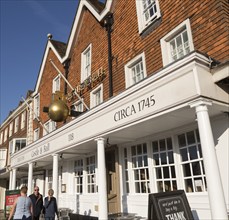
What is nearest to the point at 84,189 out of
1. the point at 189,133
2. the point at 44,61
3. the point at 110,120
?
the point at 110,120

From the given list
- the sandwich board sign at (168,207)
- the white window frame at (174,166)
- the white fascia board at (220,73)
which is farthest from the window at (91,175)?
the white fascia board at (220,73)

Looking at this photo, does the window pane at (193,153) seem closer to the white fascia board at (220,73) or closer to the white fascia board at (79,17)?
the white fascia board at (220,73)

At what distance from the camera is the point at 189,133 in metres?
7.09

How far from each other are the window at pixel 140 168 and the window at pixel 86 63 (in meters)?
5.88

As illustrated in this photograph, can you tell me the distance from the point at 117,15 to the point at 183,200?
8998mm

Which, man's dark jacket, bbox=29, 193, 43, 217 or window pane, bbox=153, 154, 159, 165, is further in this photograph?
man's dark jacket, bbox=29, 193, 43, 217

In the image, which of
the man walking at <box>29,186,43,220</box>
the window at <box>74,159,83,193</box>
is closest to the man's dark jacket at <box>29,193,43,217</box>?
the man walking at <box>29,186,43,220</box>

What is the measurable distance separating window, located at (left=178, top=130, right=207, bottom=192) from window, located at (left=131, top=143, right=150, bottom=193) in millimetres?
1647

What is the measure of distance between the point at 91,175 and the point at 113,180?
2.25 meters

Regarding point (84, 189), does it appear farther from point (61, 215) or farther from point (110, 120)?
point (110, 120)

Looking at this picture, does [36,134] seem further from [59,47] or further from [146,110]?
[146,110]

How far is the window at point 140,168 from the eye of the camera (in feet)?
27.6

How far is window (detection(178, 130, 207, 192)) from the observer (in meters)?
6.59

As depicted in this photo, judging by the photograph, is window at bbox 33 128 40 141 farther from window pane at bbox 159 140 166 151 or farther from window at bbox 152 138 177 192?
window pane at bbox 159 140 166 151
